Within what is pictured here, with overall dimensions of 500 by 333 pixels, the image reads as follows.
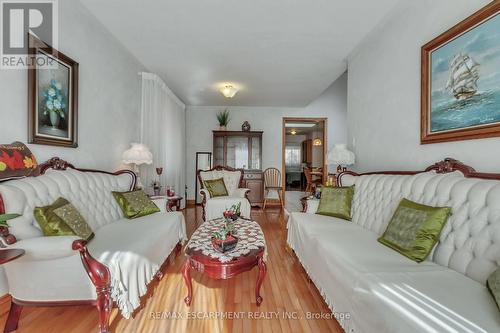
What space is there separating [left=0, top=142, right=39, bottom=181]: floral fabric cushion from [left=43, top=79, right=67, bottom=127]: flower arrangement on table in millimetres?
538

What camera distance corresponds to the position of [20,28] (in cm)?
184

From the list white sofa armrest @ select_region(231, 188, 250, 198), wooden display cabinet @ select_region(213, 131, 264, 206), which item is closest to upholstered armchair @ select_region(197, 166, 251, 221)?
white sofa armrest @ select_region(231, 188, 250, 198)

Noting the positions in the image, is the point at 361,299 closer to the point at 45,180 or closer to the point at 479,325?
the point at 479,325

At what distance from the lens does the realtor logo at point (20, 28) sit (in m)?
1.76

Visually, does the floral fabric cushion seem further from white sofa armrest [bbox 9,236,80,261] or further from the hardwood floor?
the hardwood floor

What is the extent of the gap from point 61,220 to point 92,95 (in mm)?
1637

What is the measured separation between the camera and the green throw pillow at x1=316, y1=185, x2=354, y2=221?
8.53ft

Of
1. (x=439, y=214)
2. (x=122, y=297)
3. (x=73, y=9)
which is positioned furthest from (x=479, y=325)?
(x=73, y=9)

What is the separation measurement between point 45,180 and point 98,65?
5.28 feet

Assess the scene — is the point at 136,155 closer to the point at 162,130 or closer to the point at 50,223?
the point at 162,130

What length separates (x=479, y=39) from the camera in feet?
5.22

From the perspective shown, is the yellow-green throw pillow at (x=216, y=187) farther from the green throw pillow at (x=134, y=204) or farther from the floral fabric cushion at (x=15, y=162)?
the floral fabric cushion at (x=15, y=162)

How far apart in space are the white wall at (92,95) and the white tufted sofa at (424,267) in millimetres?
2555

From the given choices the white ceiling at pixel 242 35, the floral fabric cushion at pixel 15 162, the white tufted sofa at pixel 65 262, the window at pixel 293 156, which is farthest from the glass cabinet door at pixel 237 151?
the window at pixel 293 156
